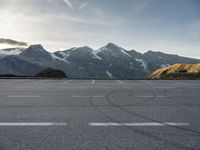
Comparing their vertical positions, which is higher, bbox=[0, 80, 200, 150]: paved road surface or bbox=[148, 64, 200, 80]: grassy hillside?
bbox=[148, 64, 200, 80]: grassy hillside

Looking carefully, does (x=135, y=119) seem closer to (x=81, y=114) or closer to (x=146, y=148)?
(x=81, y=114)

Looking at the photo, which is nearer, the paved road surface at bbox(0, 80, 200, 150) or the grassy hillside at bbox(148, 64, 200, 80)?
the paved road surface at bbox(0, 80, 200, 150)

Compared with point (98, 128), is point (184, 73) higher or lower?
higher

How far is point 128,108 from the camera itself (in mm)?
8836

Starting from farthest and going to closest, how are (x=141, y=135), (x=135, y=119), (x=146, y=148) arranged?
(x=135, y=119)
(x=141, y=135)
(x=146, y=148)

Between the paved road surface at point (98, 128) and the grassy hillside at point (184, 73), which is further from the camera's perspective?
the grassy hillside at point (184, 73)

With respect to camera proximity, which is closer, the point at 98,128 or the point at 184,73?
the point at 98,128

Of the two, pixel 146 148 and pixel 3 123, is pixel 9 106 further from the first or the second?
pixel 146 148

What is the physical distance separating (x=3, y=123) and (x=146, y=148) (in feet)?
11.5

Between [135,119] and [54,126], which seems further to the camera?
[135,119]

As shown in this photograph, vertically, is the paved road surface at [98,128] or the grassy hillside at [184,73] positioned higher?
the grassy hillside at [184,73]

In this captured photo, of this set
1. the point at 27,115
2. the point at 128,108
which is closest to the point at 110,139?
the point at 27,115

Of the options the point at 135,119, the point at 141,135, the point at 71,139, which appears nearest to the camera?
the point at 71,139

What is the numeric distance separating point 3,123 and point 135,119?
319 cm
